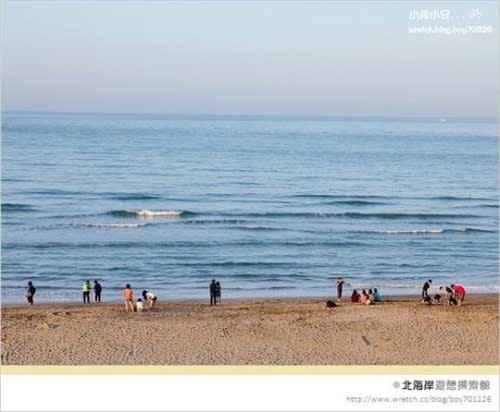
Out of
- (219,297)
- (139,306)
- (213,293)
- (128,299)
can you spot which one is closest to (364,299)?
(219,297)

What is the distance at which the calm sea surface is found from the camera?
2906 cm

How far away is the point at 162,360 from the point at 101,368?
2.02 m

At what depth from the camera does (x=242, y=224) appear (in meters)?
40.1

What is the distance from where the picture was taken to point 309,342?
741 inches

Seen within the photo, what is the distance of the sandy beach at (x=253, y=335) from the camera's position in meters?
17.5

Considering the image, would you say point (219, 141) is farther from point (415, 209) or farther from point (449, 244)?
point (449, 244)

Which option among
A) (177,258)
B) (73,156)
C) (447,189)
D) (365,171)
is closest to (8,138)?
(73,156)

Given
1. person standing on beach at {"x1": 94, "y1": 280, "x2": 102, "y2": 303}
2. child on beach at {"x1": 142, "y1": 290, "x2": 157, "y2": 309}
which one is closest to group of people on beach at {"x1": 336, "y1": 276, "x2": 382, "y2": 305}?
child on beach at {"x1": 142, "y1": 290, "x2": 157, "y2": 309}

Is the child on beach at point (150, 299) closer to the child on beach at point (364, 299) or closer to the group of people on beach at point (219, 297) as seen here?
the group of people on beach at point (219, 297)

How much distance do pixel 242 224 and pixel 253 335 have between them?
20800mm

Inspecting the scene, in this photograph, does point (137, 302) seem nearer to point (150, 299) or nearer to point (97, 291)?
point (150, 299)

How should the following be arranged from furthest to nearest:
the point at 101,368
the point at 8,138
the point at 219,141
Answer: the point at 219,141
the point at 8,138
the point at 101,368

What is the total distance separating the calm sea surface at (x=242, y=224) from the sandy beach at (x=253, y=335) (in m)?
3.93

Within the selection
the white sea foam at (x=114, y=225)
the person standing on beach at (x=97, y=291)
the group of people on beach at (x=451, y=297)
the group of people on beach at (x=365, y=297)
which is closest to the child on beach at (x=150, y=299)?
the person standing on beach at (x=97, y=291)
